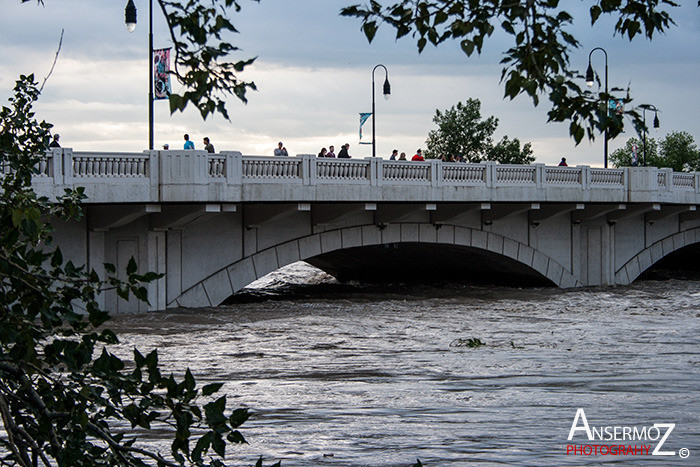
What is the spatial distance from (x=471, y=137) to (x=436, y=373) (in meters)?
63.5

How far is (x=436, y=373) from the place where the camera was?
551 inches

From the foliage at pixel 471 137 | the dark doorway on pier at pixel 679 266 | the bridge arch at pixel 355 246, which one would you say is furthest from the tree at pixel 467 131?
the bridge arch at pixel 355 246

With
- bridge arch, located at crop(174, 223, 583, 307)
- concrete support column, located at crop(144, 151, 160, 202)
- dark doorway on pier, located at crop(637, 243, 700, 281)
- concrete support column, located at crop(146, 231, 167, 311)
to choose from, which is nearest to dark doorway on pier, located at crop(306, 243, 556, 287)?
bridge arch, located at crop(174, 223, 583, 307)

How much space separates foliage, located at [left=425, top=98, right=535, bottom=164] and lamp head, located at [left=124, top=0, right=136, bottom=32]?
5453 centimetres

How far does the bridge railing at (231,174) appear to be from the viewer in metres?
20.0

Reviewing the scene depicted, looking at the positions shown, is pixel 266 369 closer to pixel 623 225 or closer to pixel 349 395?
pixel 349 395

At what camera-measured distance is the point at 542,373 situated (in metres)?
13.8

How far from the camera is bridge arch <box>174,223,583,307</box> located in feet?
79.4

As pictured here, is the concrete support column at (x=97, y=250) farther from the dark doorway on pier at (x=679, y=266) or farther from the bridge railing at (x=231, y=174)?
the dark doorway on pier at (x=679, y=266)

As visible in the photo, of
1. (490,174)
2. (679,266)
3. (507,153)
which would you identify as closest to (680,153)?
(507,153)

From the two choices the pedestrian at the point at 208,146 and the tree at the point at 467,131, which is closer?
the pedestrian at the point at 208,146

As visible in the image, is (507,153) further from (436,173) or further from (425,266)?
(436,173)

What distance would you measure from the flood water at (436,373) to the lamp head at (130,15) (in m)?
6.57

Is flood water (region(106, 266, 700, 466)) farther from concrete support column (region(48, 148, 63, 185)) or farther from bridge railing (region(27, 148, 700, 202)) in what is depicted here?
concrete support column (region(48, 148, 63, 185))
